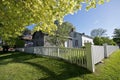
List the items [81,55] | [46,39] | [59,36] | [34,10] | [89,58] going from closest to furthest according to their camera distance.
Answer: [34,10], [89,58], [81,55], [59,36], [46,39]

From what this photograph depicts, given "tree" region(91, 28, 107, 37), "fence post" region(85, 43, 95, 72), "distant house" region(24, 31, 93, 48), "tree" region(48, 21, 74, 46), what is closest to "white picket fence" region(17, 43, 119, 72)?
"fence post" region(85, 43, 95, 72)

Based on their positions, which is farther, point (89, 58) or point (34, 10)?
point (89, 58)

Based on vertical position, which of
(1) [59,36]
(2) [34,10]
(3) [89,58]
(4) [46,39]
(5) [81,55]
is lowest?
(3) [89,58]

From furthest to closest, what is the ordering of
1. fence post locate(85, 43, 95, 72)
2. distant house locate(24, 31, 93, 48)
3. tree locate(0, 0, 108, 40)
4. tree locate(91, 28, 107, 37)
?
tree locate(91, 28, 107, 37) → distant house locate(24, 31, 93, 48) → fence post locate(85, 43, 95, 72) → tree locate(0, 0, 108, 40)

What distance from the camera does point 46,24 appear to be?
6.31m

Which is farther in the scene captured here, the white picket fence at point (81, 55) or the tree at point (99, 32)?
the tree at point (99, 32)

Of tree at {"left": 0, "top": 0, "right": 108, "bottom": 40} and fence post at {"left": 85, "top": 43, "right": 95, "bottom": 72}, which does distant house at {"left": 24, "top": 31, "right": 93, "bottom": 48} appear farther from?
tree at {"left": 0, "top": 0, "right": 108, "bottom": 40}

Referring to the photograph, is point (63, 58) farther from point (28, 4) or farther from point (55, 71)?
point (28, 4)

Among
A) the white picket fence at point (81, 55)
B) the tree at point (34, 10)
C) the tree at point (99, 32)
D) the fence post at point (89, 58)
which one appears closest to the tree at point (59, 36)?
the white picket fence at point (81, 55)

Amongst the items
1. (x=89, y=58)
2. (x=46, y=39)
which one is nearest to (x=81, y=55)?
(x=89, y=58)

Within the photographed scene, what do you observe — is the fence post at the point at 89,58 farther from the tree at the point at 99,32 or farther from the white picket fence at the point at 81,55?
the tree at the point at 99,32

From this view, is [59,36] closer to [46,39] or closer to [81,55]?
[46,39]

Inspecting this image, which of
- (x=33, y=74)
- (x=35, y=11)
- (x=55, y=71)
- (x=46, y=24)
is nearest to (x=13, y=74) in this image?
(x=33, y=74)

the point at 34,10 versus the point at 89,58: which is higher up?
the point at 34,10
